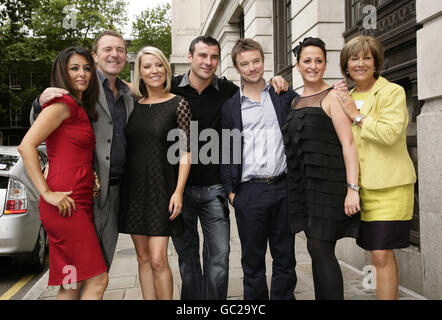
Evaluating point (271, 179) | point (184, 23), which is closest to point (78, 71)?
point (271, 179)

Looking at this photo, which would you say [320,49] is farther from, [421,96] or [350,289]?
[350,289]

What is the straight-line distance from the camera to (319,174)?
10.0 ft

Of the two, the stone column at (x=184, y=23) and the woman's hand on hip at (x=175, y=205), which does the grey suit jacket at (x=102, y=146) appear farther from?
the stone column at (x=184, y=23)

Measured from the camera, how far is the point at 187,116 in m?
3.35

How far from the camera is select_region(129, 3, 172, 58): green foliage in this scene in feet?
134

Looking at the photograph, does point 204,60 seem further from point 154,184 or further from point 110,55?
point 154,184

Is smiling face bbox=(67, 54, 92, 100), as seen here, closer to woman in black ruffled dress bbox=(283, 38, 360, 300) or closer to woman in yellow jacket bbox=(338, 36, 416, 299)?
woman in black ruffled dress bbox=(283, 38, 360, 300)

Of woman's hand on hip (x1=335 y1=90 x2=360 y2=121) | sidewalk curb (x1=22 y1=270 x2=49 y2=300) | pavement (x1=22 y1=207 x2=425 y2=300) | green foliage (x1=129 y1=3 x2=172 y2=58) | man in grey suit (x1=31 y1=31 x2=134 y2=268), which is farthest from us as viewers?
green foliage (x1=129 y1=3 x2=172 y2=58)

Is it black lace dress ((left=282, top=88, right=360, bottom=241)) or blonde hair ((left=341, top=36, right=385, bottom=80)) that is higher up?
blonde hair ((left=341, top=36, right=385, bottom=80))

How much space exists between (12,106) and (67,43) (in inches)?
198

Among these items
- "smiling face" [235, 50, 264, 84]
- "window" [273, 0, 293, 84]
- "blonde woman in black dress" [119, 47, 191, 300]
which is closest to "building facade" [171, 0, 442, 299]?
"window" [273, 0, 293, 84]

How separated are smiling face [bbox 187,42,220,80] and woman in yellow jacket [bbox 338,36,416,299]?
4.03ft

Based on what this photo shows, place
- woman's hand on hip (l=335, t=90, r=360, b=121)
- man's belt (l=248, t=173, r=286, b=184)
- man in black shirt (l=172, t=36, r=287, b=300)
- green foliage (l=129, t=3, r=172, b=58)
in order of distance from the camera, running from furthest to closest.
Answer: green foliage (l=129, t=3, r=172, b=58)
man in black shirt (l=172, t=36, r=287, b=300)
man's belt (l=248, t=173, r=286, b=184)
woman's hand on hip (l=335, t=90, r=360, b=121)

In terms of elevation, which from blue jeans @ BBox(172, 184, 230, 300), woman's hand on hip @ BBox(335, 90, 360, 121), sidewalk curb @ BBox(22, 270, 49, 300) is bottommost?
sidewalk curb @ BBox(22, 270, 49, 300)
